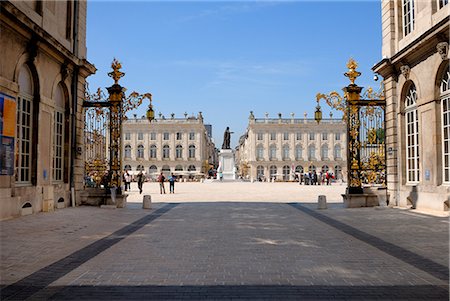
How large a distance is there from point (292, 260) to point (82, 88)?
41.7 ft

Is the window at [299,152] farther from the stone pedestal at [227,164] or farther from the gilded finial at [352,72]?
the gilded finial at [352,72]

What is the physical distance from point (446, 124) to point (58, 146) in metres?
12.8

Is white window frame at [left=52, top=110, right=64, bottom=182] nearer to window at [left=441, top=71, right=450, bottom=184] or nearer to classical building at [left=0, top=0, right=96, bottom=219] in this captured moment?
classical building at [left=0, top=0, right=96, bottom=219]

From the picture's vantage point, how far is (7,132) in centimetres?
1111

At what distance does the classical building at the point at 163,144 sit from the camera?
8881 centimetres

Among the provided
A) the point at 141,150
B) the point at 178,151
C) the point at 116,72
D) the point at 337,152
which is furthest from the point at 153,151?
the point at 116,72

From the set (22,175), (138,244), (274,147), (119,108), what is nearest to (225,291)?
(138,244)

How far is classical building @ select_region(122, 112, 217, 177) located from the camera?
8881 centimetres

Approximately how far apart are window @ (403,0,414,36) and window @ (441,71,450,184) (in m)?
3.06

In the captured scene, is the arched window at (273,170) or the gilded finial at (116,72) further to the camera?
the arched window at (273,170)

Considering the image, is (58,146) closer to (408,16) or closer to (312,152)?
(408,16)

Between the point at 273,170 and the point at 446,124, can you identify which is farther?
the point at 273,170

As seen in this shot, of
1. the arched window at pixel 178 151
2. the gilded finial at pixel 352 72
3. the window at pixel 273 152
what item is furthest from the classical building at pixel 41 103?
the window at pixel 273 152

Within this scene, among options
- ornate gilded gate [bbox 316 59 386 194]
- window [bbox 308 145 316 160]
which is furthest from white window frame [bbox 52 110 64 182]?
window [bbox 308 145 316 160]
